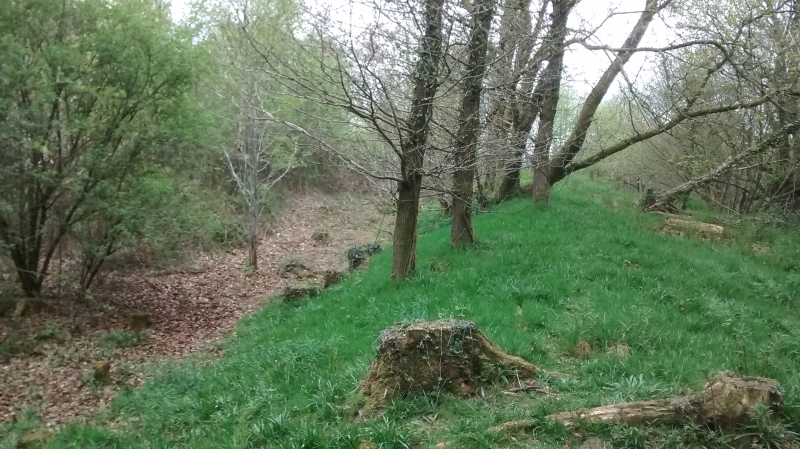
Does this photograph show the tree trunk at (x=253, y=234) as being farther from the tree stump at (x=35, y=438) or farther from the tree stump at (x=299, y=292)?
the tree stump at (x=35, y=438)

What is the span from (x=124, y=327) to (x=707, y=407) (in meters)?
10.1

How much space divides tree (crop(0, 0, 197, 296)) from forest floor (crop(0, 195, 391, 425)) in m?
1.30

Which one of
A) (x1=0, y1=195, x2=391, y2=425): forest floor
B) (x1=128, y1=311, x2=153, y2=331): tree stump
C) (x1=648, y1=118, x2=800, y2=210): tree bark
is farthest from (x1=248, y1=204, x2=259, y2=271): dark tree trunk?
(x1=648, y1=118, x2=800, y2=210): tree bark

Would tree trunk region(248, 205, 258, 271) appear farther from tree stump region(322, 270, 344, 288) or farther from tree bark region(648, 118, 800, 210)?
tree bark region(648, 118, 800, 210)

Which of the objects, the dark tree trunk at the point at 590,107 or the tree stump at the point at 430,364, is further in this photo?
the dark tree trunk at the point at 590,107

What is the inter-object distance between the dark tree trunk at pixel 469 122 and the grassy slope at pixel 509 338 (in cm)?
62

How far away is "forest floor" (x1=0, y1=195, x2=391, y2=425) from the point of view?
7383mm

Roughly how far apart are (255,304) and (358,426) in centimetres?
880

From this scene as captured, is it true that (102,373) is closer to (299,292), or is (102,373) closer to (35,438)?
(35,438)

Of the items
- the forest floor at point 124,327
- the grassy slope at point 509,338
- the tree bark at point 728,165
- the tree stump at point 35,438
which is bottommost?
the forest floor at point 124,327

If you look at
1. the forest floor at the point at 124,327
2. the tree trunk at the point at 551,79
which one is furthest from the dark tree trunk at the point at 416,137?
the forest floor at the point at 124,327

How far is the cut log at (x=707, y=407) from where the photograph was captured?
3326 mm

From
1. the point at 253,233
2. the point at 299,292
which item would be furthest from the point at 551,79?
the point at 253,233

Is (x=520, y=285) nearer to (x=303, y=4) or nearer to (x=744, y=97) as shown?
(x=303, y=4)
